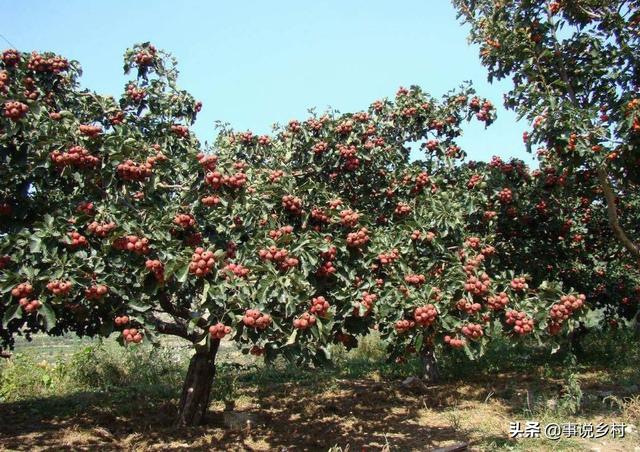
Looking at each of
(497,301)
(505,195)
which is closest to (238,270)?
(497,301)

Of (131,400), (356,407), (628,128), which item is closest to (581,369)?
(356,407)

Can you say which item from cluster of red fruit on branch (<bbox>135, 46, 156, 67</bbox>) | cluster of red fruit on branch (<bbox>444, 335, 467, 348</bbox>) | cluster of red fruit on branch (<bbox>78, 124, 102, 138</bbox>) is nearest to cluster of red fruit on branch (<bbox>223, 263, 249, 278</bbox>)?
cluster of red fruit on branch (<bbox>78, 124, 102, 138</bbox>)

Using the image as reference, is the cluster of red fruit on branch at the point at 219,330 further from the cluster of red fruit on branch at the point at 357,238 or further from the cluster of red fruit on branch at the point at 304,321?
the cluster of red fruit on branch at the point at 357,238

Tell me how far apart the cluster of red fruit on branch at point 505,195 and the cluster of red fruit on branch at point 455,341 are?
2.71 meters

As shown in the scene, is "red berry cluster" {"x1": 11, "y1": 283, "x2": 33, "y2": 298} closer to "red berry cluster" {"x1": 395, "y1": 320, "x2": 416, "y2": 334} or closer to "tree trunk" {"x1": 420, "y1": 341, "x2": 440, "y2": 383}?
"red berry cluster" {"x1": 395, "y1": 320, "x2": 416, "y2": 334}

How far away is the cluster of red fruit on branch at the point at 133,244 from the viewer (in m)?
3.99

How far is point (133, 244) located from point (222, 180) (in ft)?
2.98

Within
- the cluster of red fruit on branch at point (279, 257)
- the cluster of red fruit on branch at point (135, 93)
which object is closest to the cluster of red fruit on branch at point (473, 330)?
the cluster of red fruit on branch at point (279, 257)

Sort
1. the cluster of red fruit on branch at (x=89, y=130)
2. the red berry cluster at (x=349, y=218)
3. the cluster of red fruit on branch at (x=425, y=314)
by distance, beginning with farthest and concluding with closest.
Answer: the red berry cluster at (x=349, y=218)
the cluster of red fruit on branch at (x=425, y=314)
the cluster of red fruit on branch at (x=89, y=130)

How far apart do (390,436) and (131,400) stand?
4721 millimetres

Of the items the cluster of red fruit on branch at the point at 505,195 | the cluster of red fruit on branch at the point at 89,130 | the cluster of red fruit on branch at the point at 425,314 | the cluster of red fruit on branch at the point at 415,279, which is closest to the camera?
the cluster of red fruit on branch at the point at 89,130

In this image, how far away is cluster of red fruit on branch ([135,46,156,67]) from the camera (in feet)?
19.9

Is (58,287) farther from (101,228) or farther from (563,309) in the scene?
(563,309)

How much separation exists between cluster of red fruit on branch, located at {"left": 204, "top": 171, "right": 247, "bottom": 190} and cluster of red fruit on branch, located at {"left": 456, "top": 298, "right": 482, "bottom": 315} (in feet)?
7.64
